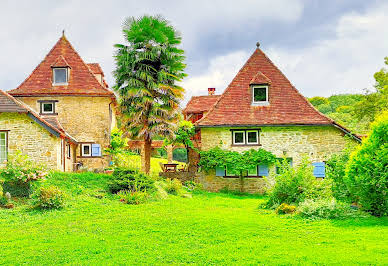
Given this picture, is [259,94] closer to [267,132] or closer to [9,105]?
[267,132]

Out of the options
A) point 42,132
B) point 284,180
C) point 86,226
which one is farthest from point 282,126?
point 86,226

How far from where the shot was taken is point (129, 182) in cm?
1819

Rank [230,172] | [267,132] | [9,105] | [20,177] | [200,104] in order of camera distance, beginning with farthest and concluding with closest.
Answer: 1. [200,104]
2. [267,132]
3. [230,172]
4. [9,105]
5. [20,177]

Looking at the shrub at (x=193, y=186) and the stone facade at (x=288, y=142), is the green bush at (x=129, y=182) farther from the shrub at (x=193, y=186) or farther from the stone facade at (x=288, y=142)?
the stone facade at (x=288, y=142)

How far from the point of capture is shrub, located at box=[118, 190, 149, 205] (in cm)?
1658

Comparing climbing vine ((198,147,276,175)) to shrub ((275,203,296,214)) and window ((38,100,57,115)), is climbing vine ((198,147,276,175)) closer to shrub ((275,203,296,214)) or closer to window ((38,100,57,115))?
shrub ((275,203,296,214))

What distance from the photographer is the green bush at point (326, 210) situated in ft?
42.3

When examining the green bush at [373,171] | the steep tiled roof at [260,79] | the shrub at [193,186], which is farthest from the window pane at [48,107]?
the green bush at [373,171]

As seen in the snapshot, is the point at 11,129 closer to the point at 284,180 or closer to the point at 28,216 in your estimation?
the point at 28,216

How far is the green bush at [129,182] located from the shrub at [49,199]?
332 centimetres

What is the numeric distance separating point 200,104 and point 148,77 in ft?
38.8

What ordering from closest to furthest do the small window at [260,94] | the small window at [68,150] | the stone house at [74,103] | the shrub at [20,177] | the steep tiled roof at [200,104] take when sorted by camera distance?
1. the shrub at [20,177]
2. the small window at [68,150]
3. the small window at [260,94]
4. the stone house at [74,103]
5. the steep tiled roof at [200,104]

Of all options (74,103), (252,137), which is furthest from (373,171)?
(74,103)

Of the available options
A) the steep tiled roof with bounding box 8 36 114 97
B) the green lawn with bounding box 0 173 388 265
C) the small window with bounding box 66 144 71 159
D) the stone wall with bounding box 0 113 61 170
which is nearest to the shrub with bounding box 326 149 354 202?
the green lawn with bounding box 0 173 388 265
